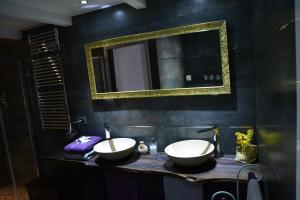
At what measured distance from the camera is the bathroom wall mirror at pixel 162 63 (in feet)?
6.38

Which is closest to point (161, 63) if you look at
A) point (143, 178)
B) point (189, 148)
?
point (189, 148)

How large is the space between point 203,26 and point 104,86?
4.09 ft

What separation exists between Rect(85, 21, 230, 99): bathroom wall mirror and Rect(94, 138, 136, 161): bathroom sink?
0.49 metres

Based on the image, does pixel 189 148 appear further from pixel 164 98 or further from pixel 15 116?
pixel 15 116

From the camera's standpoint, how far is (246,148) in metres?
1.83

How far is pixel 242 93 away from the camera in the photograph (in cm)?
191

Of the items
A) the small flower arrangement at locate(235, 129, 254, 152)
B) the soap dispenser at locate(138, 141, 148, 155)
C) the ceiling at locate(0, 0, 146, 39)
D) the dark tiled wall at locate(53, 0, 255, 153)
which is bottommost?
the soap dispenser at locate(138, 141, 148, 155)

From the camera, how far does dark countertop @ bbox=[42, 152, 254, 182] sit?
1685 millimetres

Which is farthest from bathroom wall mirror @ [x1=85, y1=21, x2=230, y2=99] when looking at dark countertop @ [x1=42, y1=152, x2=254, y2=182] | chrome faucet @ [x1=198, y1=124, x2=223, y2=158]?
dark countertop @ [x1=42, y1=152, x2=254, y2=182]

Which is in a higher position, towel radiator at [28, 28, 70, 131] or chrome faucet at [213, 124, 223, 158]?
towel radiator at [28, 28, 70, 131]

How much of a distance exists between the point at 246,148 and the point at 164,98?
2.88ft

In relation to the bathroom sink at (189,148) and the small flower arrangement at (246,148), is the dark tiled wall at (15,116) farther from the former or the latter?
the small flower arrangement at (246,148)

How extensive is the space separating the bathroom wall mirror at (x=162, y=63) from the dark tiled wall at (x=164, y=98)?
0.08 meters

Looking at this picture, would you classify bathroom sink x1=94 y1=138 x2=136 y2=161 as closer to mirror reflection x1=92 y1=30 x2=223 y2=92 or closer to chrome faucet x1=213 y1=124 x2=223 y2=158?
mirror reflection x1=92 y1=30 x2=223 y2=92
